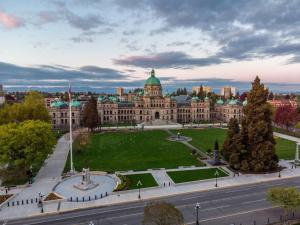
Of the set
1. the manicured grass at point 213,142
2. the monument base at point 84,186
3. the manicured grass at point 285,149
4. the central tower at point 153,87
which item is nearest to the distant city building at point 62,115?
the central tower at point 153,87

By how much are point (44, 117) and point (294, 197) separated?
221 ft

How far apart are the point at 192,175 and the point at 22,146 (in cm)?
3050

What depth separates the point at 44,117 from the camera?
77.2m

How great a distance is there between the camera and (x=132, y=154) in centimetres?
6369

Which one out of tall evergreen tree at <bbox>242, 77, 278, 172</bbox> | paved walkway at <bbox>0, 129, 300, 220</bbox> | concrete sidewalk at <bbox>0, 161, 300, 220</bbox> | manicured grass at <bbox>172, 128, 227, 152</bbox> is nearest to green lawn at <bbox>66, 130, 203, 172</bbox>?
manicured grass at <bbox>172, 128, 227, 152</bbox>

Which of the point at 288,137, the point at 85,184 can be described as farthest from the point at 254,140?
the point at 288,137

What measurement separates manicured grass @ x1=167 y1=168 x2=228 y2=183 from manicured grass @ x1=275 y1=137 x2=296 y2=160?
21.1 meters

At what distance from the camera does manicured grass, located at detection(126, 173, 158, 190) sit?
140 ft

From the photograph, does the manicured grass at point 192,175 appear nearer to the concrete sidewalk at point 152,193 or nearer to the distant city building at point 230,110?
the concrete sidewalk at point 152,193

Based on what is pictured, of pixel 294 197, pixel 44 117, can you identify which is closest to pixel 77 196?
pixel 294 197

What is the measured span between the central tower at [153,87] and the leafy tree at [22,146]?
88.4m

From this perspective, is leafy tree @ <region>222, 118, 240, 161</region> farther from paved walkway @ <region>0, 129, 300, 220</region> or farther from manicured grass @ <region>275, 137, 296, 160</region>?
manicured grass @ <region>275, 137, 296, 160</region>

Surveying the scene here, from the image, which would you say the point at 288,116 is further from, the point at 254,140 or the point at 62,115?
the point at 62,115

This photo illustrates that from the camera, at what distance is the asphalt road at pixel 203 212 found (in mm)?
31953
